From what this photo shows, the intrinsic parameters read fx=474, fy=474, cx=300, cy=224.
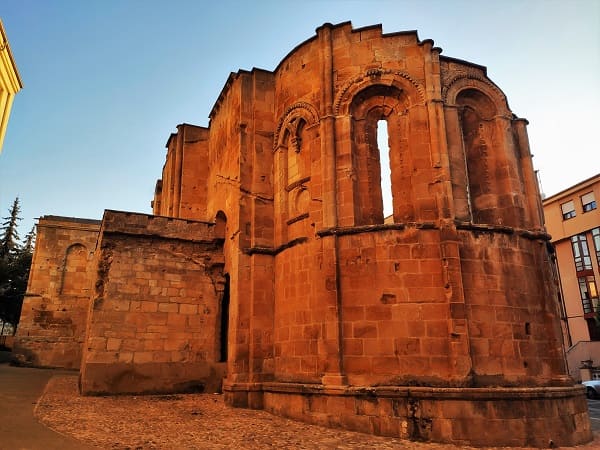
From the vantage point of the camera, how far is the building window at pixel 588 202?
97.9ft

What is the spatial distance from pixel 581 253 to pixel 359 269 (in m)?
26.7

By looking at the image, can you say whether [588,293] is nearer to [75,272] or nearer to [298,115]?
[298,115]

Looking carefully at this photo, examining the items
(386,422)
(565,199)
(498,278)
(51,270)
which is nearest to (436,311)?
(498,278)

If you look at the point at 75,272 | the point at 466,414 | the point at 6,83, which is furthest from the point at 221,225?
the point at 75,272

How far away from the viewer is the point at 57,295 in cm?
2416

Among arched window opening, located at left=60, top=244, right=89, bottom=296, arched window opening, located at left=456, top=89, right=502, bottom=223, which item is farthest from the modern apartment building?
arched window opening, located at left=60, top=244, right=89, bottom=296

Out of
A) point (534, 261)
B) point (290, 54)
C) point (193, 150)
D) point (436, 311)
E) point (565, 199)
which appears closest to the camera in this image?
point (436, 311)

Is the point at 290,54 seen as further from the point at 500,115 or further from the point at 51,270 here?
the point at 51,270

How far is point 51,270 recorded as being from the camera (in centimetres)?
2444

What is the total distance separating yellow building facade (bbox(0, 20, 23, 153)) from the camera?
713cm

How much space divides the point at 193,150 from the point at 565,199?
25.5 m

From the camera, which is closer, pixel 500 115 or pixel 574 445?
pixel 574 445

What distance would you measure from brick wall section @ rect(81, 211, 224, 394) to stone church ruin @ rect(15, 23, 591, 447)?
1.8 inches

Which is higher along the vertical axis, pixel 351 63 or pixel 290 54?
pixel 290 54
